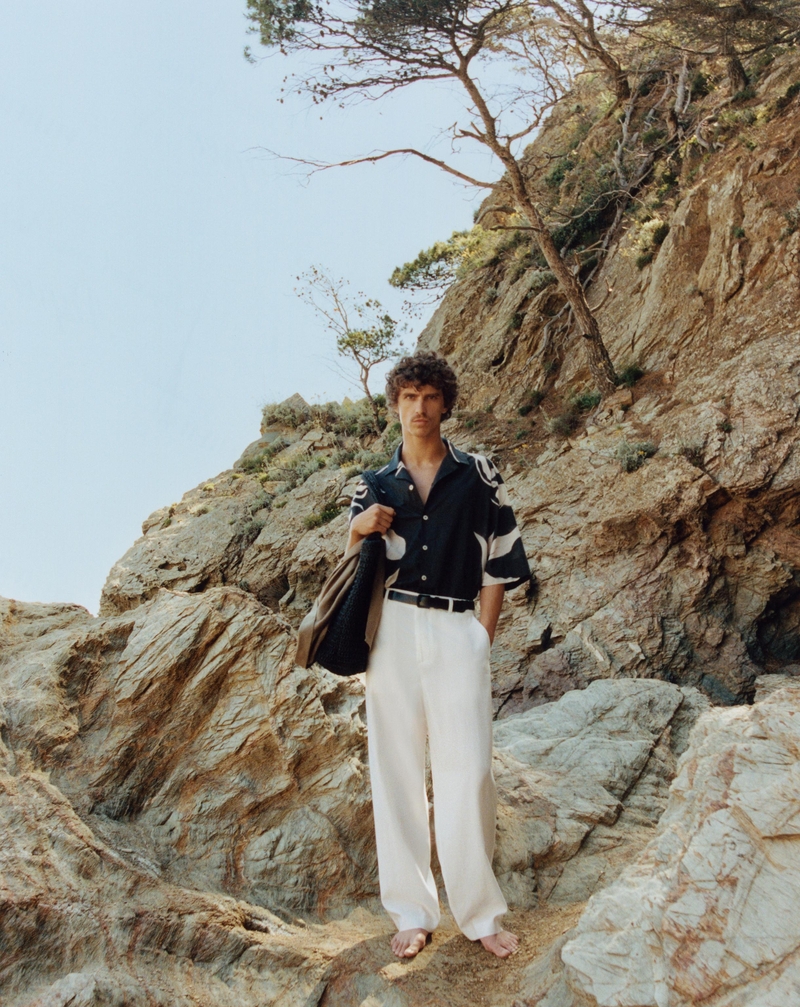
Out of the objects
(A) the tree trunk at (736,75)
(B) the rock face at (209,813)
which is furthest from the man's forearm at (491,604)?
(A) the tree trunk at (736,75)

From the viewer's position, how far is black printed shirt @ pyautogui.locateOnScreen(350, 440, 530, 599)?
333 centimetres

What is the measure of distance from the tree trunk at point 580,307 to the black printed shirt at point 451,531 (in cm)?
779

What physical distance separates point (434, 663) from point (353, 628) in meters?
0.39

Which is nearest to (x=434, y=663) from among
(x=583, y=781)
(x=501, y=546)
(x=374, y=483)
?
(x=501, y=546)

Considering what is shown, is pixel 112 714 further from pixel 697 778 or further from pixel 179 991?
pixel 697 778

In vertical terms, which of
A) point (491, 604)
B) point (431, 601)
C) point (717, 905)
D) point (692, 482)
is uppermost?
point (692, 482)

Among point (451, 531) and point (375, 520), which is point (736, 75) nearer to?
point (451, 531)

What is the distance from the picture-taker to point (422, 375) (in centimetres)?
343

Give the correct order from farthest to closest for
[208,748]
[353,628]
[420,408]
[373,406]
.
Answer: [373,406] < [208,748] < [420,408] < [353,628]

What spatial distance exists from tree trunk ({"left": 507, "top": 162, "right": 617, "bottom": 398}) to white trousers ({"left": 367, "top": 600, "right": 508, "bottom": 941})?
27.2 ft

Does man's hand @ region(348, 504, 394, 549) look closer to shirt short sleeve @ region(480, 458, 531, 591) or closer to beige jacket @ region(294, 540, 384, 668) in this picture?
beige jacket @ region(294, 540, 384, 668)

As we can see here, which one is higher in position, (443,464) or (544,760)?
(443,464)

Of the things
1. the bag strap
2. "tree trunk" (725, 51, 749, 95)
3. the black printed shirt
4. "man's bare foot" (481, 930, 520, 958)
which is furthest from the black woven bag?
"tree trunk" (725, 51, 749, 95)

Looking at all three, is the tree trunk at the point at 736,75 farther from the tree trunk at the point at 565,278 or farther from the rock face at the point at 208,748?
the rock face at the point at 208,748
